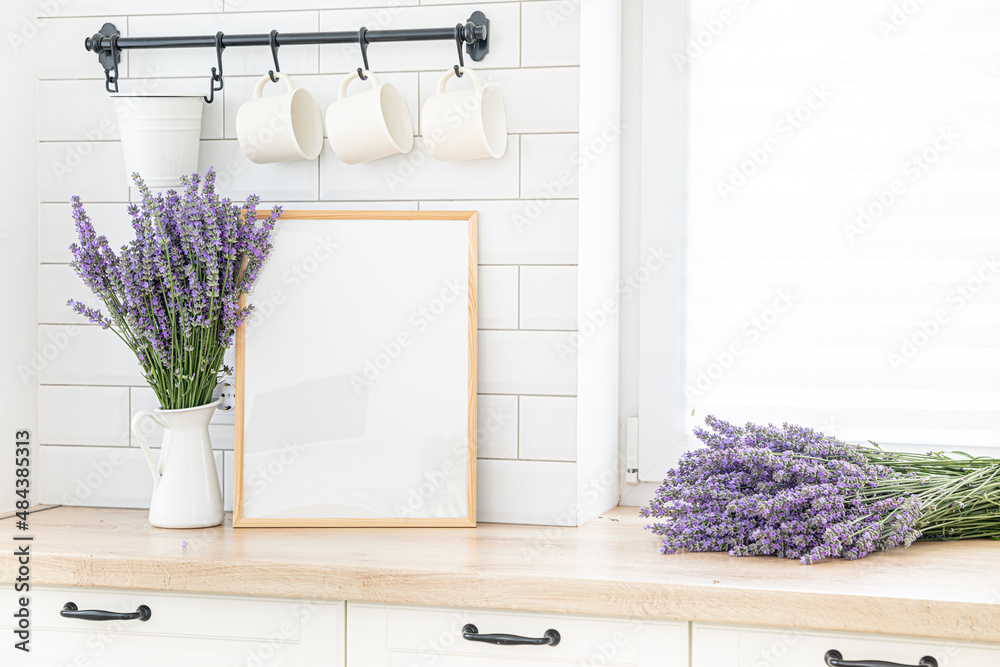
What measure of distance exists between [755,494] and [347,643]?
0.61 metres

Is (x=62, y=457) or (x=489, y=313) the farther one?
(x=62, y=457)

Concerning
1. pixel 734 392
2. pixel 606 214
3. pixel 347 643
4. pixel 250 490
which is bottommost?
pixel 347 643

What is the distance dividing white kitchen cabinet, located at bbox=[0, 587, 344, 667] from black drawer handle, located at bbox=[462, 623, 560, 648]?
0.18 m

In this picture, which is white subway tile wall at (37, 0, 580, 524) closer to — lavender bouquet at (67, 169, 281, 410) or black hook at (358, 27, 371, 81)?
black hook at (358, 27, 371, 81)

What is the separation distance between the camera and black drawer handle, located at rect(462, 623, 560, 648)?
3.75ft

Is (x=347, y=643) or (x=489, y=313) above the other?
(x=489, y=313)

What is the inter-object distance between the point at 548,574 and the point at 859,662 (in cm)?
39

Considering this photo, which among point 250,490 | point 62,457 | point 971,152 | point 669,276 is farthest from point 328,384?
point 971,152

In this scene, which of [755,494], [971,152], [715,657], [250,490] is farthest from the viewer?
[971,152]

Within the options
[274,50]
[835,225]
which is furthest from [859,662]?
[274,50]

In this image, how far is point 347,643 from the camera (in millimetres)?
1195

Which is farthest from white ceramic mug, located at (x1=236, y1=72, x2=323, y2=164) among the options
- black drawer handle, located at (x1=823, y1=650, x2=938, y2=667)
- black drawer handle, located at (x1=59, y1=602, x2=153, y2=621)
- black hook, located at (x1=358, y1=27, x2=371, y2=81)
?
black drawer handle, located at (x1=823, y1=650, x2=938, y2=667)

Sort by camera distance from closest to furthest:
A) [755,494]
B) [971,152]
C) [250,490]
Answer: [755,494], [250,490], [971,152]

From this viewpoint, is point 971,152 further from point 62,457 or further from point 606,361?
point 62,457
